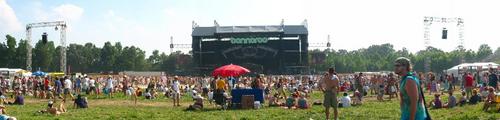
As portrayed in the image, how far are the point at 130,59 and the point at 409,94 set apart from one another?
121m

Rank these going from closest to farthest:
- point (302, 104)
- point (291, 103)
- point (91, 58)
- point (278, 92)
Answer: point (302, 104)
point (291, 103)
point (278, 92)
point (91, 58)

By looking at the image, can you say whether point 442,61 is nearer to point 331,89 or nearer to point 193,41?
point 193,41

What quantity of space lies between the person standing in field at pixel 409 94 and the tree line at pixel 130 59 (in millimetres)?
78308

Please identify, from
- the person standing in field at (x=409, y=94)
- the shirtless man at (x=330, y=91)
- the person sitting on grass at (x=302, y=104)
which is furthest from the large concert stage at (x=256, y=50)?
the person standing in field at (x=409, y=94)

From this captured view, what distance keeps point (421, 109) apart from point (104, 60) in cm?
12452

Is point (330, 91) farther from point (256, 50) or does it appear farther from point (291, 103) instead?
point (256, 50)

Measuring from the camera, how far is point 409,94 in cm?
618

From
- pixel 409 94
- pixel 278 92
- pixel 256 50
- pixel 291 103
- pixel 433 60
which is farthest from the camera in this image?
pixel 433 60

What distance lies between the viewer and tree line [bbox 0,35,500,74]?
100125 mm

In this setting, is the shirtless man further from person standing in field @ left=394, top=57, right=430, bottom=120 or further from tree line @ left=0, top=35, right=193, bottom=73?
tree line @ left=0, top=35, right=193, bottom=73

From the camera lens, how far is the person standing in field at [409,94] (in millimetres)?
6152

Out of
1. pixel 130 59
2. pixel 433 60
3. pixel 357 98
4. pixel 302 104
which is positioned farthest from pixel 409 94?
pixel 130 59

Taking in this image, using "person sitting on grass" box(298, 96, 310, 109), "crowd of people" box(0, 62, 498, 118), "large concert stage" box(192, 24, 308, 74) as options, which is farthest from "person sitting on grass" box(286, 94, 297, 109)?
"large concert stage" box(192, 24, 308, 74)

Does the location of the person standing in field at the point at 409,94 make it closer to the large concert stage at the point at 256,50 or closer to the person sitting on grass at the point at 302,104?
the person sitting on grass at the point at 302,104
